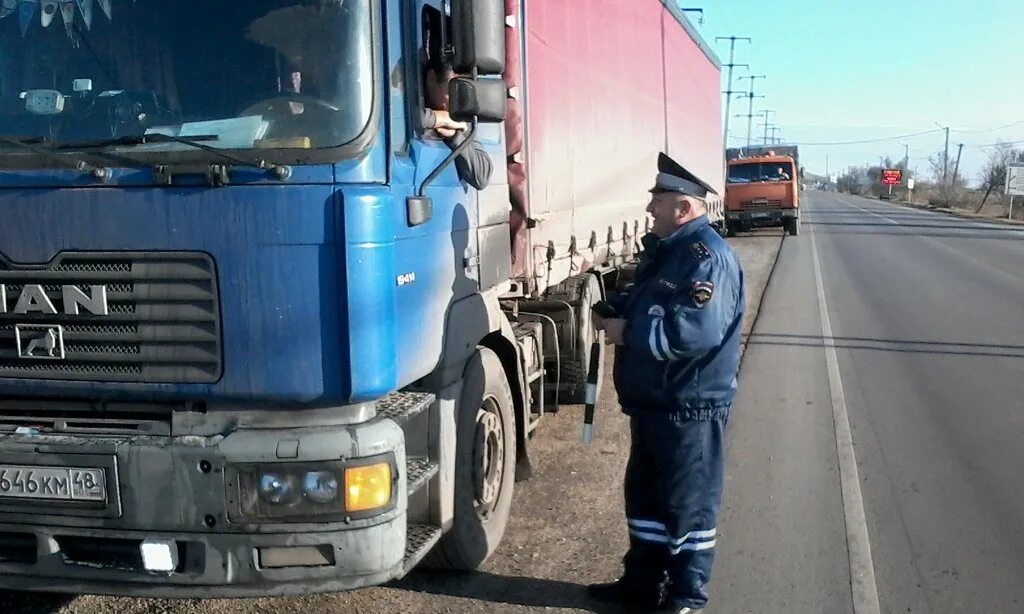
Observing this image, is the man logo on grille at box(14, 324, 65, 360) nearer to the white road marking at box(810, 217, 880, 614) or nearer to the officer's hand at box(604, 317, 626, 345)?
the officer's hand at box(604, 317, 626, 345)

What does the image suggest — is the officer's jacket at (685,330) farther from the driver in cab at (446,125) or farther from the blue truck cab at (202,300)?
the blue truck cab at (202,300)

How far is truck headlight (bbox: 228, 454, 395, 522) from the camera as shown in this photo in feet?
9.22

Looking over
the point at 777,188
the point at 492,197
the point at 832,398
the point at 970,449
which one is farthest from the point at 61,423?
the point at 777,188

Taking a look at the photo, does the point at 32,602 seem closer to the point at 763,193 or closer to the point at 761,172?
the point at 763,193

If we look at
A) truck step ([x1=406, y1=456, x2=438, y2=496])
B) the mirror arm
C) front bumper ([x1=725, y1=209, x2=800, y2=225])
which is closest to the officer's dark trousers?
truck step ([x1=406, y1=456, x2=438, y2=496])

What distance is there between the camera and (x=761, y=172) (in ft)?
98.6

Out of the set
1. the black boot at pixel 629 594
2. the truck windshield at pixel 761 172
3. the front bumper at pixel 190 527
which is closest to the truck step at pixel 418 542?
the front bumper at pixel 190 527

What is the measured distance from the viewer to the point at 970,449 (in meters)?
6.09

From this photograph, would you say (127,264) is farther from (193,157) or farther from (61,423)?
(61,423)

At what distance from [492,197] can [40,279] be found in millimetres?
2134

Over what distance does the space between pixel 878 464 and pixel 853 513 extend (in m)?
0.99

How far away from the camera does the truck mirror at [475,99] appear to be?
3.18 meters

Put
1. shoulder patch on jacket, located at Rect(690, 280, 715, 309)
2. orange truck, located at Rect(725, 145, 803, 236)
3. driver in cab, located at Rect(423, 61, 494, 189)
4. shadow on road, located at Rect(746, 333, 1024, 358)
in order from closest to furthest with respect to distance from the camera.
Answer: driver in cab, located at Rect(423, 61, 494, 189)
shoulder patch on jacket, located at Rect(690, 280, 715, 309)
shadow on road, located at Rect(746, 333, 1024, 358)
orange truck, located at Rect(725, 145, 803, 236)

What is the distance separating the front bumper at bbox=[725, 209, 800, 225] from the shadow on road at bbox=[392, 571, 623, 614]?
26828 millimetres
